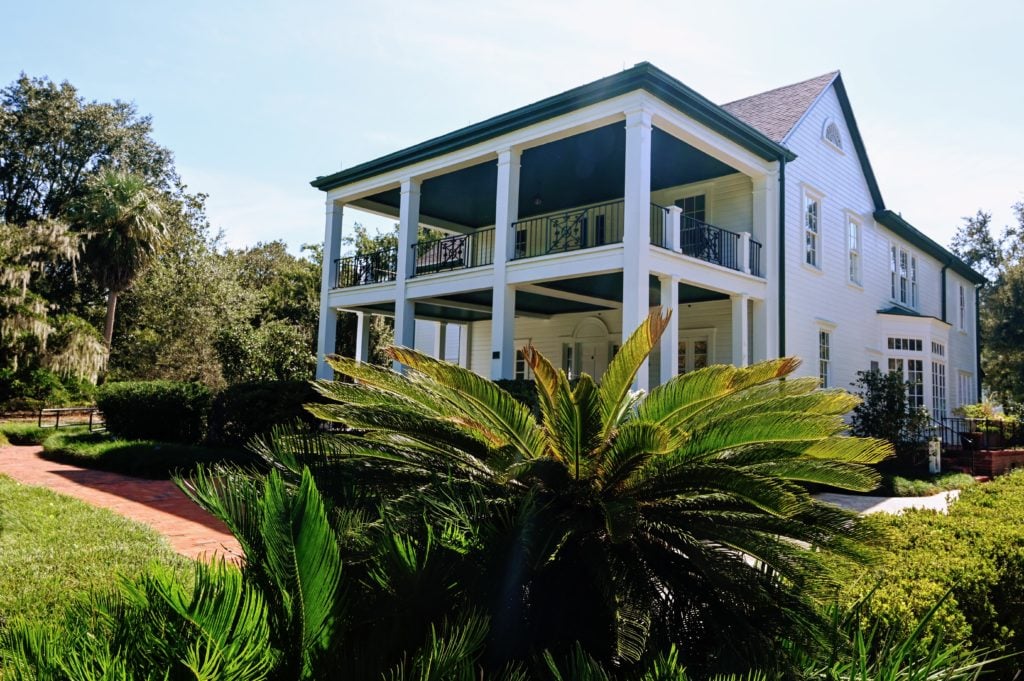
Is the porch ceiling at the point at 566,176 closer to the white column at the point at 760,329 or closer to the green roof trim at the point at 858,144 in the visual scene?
the white column at the point at 760,329

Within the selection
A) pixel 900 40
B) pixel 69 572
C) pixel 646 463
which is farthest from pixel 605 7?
pixel 69 572

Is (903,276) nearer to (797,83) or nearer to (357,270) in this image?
(797,83)

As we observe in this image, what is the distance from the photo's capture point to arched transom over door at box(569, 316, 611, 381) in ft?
61.0

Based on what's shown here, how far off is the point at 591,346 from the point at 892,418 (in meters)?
7.34

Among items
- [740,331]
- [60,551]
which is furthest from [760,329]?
[60,551]

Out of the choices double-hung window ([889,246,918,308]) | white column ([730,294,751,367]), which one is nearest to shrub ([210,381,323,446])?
white column ([730,294,751,367])

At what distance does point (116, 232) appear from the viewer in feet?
92.7

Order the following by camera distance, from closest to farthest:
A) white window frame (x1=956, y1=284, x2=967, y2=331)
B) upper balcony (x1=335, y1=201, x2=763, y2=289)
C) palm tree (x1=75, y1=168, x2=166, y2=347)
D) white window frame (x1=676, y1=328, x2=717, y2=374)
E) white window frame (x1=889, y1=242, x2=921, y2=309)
Answer: upper balcony (x1=335, y1=201, x2=763, y2=289) → white window frame (x1=676, y1=328, x2=717, y2=374) → white window frame (x1=889, y1=242, x2=921, y2=309) → white window frame (x1=956, y1=284, x2=967, y2=331) → palm tree (x1=75, y1=168, x2=166, y2=347)

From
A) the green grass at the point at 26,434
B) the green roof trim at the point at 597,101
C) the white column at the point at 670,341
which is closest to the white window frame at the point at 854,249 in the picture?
the green roof trim at the point at 597,101

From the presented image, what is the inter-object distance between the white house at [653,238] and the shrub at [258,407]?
2693 millimetres

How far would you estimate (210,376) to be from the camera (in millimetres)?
29656

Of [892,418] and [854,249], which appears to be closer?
[892,418]

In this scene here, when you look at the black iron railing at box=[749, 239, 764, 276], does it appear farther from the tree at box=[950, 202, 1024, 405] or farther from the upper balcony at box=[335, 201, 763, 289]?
the tree at box=[950, 202, 1024, 405]

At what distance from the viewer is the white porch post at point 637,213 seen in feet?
37.8
